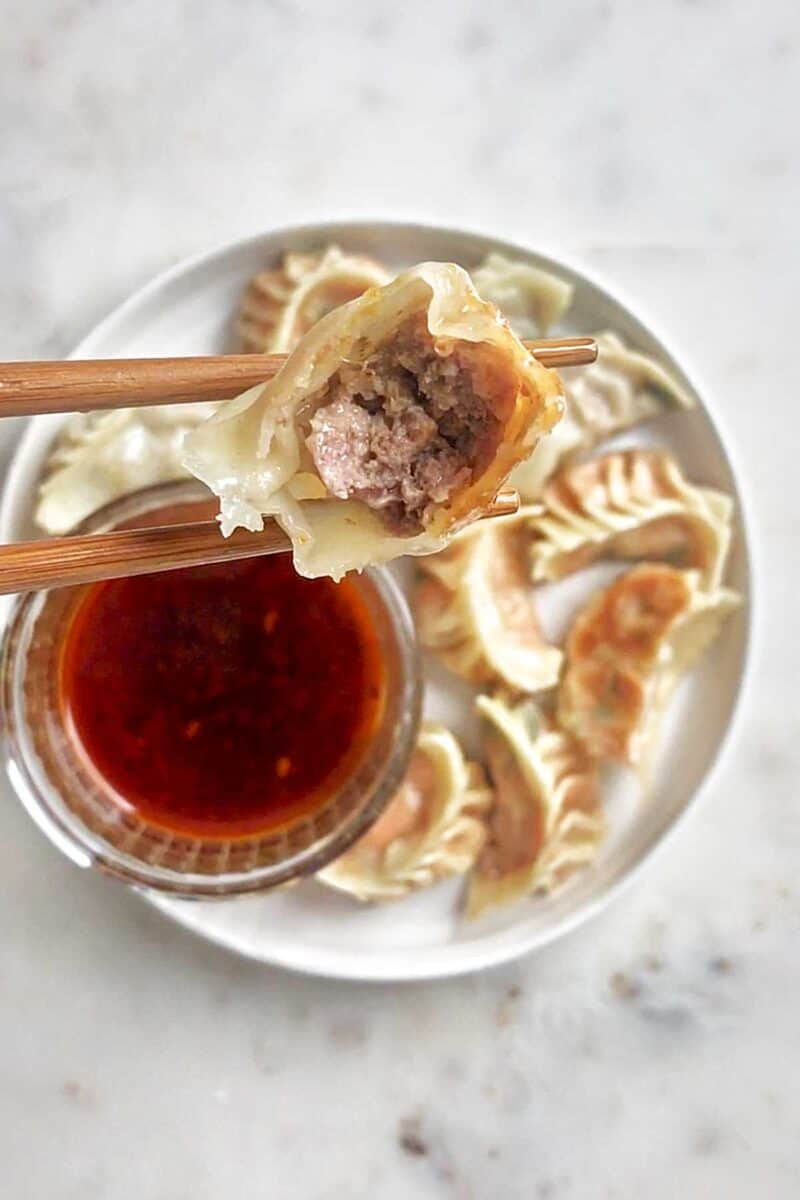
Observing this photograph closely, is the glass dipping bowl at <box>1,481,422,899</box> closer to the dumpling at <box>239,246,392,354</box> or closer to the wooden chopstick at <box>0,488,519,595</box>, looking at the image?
the dumpling at <box>239,246,392,354</box>

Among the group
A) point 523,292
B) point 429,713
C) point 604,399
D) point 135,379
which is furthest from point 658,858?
point 135,379

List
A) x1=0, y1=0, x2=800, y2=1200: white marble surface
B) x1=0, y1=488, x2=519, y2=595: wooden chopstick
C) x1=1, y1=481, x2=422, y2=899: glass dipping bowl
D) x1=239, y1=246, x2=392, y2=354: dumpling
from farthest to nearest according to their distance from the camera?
x1=0, y1=0, x2=800, y2=1200: white marble surface < x1=239, y1=246, x2=392, y2=354: dumpling < x1=1, y1=481, x2=422, y2=899: glass dipping bowl < x1=0, y1=488, x2=519, y2=595: wooden chopstick

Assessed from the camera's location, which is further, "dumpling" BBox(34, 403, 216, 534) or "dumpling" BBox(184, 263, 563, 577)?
"dumpling" BBox(34, 403, 216, 534)

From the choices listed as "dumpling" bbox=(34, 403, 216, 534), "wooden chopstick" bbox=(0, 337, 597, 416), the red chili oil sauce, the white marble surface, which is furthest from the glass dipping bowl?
"wooden chopstick" bbox=(0, 337, 597, 416)

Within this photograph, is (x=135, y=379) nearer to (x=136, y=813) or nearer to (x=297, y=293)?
(x=297, y=293)

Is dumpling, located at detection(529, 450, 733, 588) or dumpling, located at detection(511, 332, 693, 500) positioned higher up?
dumpling, located at detection(511, 332, 693, 500)

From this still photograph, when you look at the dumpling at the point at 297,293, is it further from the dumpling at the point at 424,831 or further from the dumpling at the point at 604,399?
the dumpling at the point at 424,831
